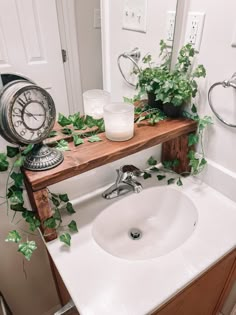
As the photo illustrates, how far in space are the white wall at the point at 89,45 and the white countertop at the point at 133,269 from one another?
483mm

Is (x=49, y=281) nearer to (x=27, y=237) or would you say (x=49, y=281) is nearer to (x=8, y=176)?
(x=27, y=237)

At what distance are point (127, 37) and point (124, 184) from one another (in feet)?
1.84

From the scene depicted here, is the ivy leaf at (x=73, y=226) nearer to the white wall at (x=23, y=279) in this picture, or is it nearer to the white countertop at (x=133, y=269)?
the white countertop at (x=133, y=269)

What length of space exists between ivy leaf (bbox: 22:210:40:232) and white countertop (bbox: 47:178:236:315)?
0.29ft

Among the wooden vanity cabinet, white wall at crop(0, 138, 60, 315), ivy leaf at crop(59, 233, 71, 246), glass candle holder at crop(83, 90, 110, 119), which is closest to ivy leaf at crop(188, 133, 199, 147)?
the wooden vanity cabinet

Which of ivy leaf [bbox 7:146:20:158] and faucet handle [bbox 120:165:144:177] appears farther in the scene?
faucet handle [bbox 120:165:144:177]

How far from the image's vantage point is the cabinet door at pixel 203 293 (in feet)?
2.29

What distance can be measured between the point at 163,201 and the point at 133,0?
774 mm

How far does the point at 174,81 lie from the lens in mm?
819

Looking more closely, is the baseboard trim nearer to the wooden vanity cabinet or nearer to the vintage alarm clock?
the wooden vanity cabinet

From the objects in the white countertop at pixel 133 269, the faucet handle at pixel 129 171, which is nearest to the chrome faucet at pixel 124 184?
the faucet handle at pixel 129 171

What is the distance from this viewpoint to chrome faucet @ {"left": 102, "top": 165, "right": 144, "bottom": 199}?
2.96ft

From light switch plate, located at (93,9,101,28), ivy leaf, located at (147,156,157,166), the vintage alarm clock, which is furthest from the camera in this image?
ivy leaf, located at (147,156,157,166)

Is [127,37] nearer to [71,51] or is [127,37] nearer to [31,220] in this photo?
[71,51]
